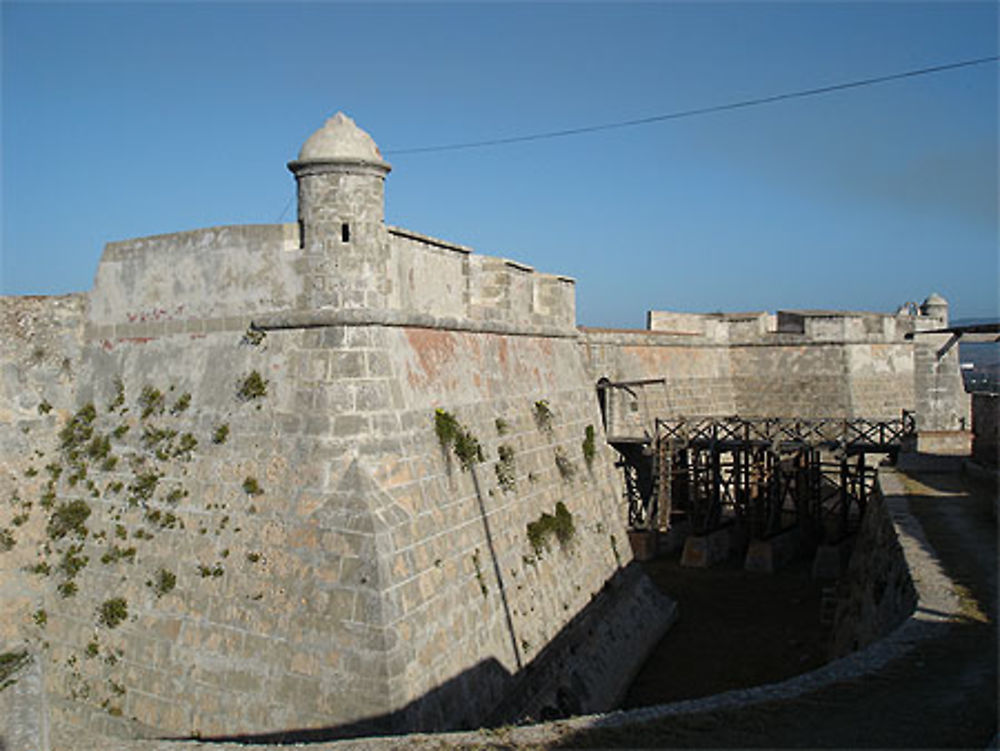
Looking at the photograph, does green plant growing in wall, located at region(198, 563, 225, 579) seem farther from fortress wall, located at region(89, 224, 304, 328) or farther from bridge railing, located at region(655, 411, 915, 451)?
bridge railing, located at region(655, 411, 915, 451)

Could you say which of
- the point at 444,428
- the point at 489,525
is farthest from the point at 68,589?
the point at 489,525

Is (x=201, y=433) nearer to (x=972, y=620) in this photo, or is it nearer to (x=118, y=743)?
(x=118, y=743)

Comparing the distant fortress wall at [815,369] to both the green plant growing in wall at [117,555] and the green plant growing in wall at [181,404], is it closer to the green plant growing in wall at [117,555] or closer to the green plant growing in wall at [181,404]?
the green plant growing in wall at [181,404]

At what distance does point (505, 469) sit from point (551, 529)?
1.65m

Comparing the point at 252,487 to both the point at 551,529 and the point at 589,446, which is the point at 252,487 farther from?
the point at 589,446

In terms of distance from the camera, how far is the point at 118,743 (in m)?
7.72

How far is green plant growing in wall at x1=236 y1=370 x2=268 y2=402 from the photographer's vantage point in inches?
399

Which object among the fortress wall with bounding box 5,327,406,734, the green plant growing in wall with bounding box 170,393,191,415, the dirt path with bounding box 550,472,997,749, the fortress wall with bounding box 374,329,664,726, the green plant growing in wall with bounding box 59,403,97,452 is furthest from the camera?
the green plant growing in wall with bounding box 59,403,97,452

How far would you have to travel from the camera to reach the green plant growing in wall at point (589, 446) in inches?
658

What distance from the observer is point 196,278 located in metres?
11.0

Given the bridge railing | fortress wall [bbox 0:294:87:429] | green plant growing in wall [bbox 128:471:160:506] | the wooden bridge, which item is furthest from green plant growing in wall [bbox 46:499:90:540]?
the bridge railing

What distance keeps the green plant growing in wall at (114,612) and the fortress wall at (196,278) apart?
355cm

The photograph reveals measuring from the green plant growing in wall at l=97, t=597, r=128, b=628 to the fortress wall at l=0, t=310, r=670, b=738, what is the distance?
0.08 m

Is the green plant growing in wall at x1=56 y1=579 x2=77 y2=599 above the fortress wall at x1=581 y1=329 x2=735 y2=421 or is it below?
below
